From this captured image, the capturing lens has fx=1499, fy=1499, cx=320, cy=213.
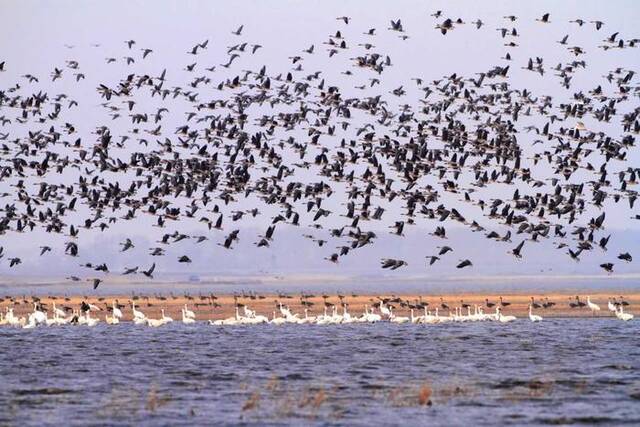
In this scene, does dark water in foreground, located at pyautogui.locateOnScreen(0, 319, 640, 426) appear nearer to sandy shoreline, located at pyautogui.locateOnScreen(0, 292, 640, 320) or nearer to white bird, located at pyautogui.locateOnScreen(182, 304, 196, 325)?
white bird, located at pyautogui.locateOnScreen(182, 304, 196, 325)

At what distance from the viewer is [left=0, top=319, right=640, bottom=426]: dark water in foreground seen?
3897 centimetres

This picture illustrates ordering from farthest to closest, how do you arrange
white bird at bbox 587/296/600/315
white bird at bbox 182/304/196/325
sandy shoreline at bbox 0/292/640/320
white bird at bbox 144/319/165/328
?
sandy shoreline at bbox 0/292/640/320, white bird at bbox 587/296/600/315, white bird at bbox 182/304/196/325, white bird at bbox 144/319/165/328

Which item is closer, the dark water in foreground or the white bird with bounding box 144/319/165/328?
the dark water in foreground

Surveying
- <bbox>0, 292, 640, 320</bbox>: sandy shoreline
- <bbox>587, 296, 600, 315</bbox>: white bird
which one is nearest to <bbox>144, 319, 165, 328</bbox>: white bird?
<bbox>0, 292, 640, 320</bbox>: sandy shoreline

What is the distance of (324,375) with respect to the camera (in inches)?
1932

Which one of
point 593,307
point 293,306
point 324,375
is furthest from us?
point 293,306

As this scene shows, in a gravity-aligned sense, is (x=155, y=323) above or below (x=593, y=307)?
below

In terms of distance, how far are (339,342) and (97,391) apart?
20.1 m

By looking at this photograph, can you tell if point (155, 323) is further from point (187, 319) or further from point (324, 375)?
point (324, 375)

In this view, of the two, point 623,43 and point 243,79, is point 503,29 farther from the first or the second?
point 243,79

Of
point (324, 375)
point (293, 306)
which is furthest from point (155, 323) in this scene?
point (324, 375)

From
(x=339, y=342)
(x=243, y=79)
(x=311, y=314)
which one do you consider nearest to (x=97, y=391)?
(x=339, y=342)

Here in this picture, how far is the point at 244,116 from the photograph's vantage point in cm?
6894

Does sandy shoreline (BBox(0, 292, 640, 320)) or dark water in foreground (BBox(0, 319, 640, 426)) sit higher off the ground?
sandy shoreline (BBox(0, 292, 640, 320))
